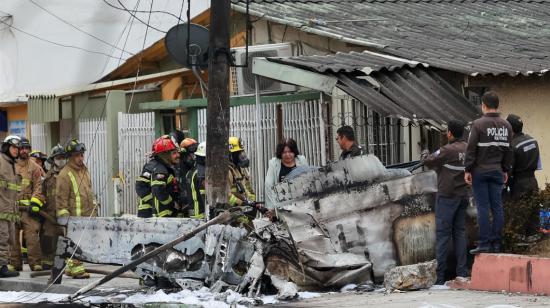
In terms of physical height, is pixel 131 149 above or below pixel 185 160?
above

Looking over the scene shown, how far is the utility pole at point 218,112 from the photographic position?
13.5 metres

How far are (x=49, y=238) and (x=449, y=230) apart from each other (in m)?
6.39

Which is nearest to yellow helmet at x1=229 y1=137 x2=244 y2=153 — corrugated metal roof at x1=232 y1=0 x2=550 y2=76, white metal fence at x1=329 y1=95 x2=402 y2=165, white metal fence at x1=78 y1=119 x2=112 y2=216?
white metal fence at x1=329 y1=95 x2=402 y2=165

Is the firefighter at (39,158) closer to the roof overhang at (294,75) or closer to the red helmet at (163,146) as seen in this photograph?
the red helmet at (163,146)

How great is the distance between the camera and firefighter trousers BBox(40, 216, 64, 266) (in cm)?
1647

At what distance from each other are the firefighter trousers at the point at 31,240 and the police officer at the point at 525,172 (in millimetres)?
6943

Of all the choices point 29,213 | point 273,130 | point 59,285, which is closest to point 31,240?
point 29,213

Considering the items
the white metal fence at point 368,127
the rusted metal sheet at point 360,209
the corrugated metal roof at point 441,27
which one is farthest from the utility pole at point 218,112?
the corrugated metal roof at point 441,27

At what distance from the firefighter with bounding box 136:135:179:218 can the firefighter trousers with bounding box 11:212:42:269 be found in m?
2.32

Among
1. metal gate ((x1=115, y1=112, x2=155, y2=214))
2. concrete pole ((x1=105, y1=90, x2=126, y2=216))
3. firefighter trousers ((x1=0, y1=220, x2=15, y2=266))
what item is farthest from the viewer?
concrete pole ((x1=105, y1=90, x2=126, y2=216))

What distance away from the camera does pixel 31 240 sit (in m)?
16.5

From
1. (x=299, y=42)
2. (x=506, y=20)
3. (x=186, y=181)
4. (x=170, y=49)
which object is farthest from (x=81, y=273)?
(x=506, y=20)

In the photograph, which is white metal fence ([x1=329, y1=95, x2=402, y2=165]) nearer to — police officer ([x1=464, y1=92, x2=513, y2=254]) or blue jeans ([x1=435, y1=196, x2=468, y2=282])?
blue jeans ([x1=435, y1=196, x2=468, y2=282])

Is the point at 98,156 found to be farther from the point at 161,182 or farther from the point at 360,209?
the point at 360,209
